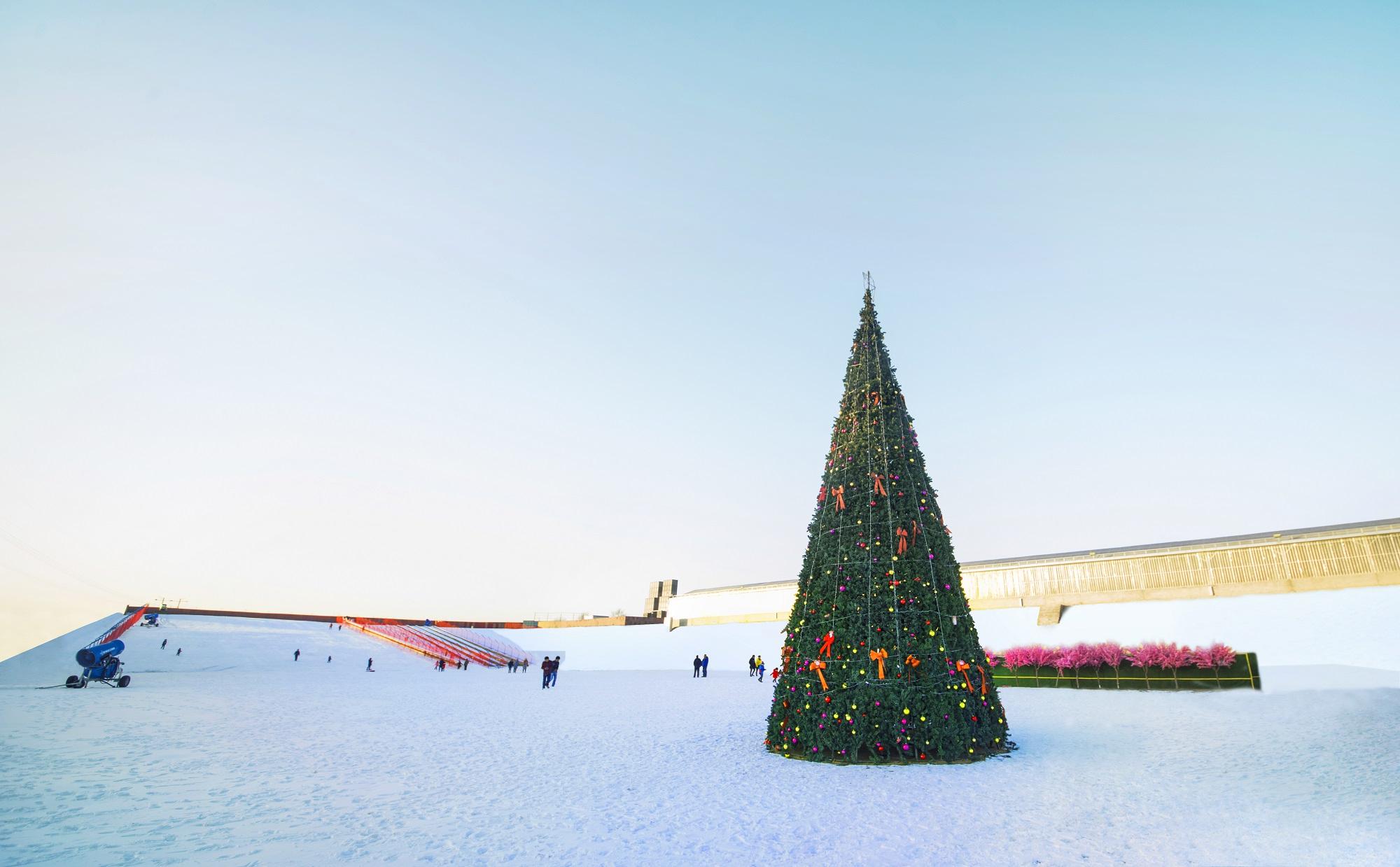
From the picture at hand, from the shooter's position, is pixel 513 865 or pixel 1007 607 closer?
pixel 513 865

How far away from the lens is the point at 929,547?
409 inches

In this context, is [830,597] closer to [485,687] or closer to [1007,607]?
[485,687]

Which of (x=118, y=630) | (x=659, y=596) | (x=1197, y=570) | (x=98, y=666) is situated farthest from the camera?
(x=659, y=596)

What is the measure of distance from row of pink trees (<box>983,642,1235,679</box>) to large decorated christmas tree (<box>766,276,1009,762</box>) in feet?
34.1

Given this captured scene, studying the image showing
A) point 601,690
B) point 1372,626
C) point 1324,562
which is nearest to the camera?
point 1372,626

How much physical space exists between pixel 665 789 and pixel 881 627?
13.5ft

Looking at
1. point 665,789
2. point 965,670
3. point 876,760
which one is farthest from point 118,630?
point 965,670

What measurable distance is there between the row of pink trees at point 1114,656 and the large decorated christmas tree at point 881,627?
10.4 metres

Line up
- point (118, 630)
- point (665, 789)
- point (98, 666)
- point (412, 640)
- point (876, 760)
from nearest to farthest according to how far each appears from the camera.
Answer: point (665, 789) < point (876, 760) < point (98, 666) < point (118, 630) < point (412, 640)

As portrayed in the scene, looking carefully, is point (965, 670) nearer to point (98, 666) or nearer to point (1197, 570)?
point (1197, 570)

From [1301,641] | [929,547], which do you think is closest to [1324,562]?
[1301,641]

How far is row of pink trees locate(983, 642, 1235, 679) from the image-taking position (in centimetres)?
1919

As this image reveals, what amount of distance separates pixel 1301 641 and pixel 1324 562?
642 centimetres

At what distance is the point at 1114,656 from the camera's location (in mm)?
20641
